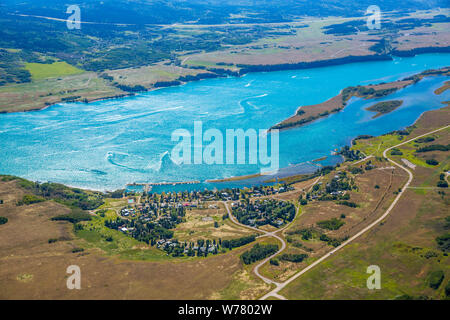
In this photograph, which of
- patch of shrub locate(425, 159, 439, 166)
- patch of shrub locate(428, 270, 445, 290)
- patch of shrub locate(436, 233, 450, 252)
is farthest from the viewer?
patch of shrub locate(425, 159, 439, 166)

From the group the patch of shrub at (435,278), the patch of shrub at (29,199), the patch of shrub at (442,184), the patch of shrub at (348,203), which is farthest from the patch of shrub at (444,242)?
the patch of shrub at (29,199)

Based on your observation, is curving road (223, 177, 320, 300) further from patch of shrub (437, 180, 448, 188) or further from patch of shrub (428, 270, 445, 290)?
patch of shrub (437, 180, 448, 188)

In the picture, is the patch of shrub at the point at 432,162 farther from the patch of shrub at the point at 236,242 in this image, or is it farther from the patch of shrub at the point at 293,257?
the patch of shrub at the point at 236,242

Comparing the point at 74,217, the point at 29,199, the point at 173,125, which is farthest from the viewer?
the point at 173,125

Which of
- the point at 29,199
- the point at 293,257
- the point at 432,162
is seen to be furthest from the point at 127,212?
the point at 432,162

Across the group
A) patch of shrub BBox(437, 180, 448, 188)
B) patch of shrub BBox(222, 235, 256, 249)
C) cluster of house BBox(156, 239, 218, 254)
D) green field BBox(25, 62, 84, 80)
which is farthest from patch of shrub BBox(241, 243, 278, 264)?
green field BBox(25, 62, 84, 80)

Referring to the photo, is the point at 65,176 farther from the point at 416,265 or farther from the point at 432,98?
the point at 432,98

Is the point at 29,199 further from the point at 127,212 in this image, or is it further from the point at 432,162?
the point at 432,162
